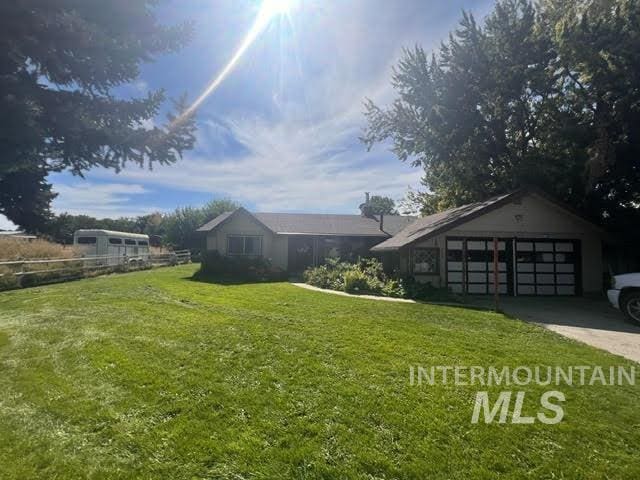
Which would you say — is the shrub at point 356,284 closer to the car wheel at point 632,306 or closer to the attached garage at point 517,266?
the attached garage at point 517,266

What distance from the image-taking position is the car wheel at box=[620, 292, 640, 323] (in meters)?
8.85

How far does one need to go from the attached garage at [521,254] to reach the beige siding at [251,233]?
1027cm

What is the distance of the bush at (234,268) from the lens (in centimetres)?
1933

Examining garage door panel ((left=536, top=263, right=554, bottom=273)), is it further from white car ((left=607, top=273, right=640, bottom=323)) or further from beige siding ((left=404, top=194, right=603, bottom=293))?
white car ((left=607, top=273, right=640, bottom=323))

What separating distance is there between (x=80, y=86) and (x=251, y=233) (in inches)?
632

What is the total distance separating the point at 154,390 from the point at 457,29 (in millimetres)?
20130

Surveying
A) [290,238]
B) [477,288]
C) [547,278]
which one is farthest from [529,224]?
[290,238]

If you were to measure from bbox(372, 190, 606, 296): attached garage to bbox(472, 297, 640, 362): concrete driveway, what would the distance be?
1.03 metres

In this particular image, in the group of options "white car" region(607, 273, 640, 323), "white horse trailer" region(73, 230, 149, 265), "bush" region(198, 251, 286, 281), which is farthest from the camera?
"white horse trailer" region(73, 230, 149, 265)

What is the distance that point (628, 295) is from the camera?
9008 millimetres

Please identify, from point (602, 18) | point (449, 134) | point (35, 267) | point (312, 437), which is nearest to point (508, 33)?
point (602, 18)

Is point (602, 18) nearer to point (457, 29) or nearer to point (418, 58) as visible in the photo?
point (457, 29)

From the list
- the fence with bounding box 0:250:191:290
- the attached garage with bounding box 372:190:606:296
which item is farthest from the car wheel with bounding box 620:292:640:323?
the fence with bounding box 0:250:191:290

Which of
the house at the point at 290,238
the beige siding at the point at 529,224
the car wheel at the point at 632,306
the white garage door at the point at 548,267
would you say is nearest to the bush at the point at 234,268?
the house at the point at 290,238
